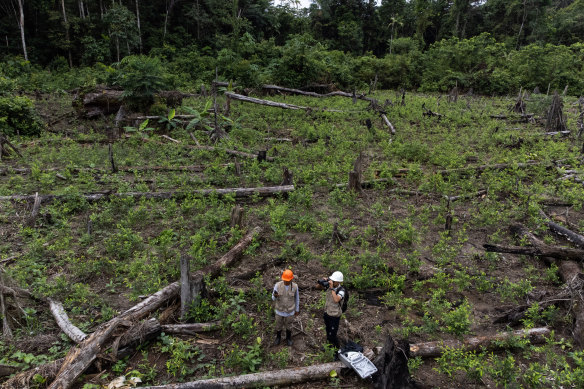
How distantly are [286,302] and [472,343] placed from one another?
2.69 meters

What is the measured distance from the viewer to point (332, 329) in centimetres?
504

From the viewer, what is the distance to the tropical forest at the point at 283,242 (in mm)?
4723

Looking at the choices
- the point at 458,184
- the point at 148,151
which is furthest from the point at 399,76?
the point at 148,151

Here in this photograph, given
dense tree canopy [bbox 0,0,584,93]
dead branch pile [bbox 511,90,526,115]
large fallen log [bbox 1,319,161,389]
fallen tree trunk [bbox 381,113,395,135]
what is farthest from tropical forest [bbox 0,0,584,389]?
dense tree canopy [bbox 0,0,584,93]

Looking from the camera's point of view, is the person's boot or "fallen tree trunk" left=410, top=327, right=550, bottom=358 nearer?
"fallen tree trunk" left=410, top=327, right=550, bottom=358

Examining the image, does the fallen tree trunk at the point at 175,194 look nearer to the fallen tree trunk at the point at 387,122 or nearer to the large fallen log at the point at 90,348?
the large fallen log at the point at 90,348

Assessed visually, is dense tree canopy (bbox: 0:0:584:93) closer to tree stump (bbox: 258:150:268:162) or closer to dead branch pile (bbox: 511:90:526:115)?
dead branch pile (bbox: 511:90:526:115)

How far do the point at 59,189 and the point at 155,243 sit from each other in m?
4.09

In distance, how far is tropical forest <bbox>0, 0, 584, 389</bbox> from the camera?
4.72 meters

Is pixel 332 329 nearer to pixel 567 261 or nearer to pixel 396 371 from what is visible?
pixel 396 371

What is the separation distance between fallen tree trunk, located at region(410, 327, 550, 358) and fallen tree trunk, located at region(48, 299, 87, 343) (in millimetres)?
4636

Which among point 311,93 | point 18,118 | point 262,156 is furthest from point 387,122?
point 18,118

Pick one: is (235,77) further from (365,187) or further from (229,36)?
(365,187)

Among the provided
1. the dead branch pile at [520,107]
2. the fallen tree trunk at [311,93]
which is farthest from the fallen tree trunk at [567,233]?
the fallen tree trunk at [311,93]
